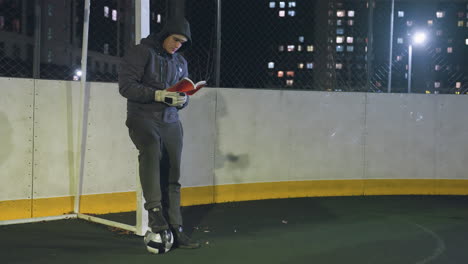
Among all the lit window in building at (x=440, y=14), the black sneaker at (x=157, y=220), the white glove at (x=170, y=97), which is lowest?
the black sneaker at (x=157, y=220)

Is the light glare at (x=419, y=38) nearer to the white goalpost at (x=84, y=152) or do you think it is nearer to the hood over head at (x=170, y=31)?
the white goalpost at (x=84, y=152)

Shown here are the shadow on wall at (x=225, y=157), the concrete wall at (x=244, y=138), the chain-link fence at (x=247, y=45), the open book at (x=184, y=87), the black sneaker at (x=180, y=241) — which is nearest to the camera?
the open book at (x=184, y=87)

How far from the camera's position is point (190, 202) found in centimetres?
635

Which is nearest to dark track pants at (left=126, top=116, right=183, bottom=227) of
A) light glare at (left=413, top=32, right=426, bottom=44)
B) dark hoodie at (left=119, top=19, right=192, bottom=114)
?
dark hoodie at (left=119, top=19, right=192, bottom=114)

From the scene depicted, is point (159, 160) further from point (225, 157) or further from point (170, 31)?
point (225, 157)

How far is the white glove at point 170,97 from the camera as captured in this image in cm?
371

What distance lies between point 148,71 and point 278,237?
1.90m

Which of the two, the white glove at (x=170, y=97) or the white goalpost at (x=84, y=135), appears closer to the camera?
the white glove at (x=170, y=97)

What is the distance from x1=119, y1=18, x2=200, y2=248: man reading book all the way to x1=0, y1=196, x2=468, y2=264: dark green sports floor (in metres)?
0.36

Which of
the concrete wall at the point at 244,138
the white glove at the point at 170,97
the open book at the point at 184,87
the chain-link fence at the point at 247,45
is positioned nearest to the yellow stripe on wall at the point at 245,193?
the concrete wall at the point at 244,138

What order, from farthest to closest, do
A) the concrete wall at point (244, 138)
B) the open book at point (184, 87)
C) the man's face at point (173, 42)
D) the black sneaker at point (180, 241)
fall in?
the concrete wall at point (244, 138) → the black sneaker at point (180, 241) → the man's face at point (173, 42) → the open book at point (184, 87)

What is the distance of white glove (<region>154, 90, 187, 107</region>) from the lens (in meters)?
3.71

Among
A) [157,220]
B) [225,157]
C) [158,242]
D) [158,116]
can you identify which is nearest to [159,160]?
[158,116]

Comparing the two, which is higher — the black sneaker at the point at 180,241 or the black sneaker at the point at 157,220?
the black sneaker at the point at 157,220
